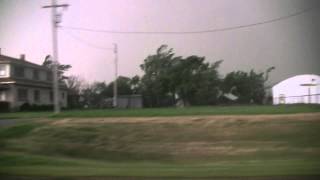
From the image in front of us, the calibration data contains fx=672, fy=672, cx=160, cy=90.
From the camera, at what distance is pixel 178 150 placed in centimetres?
1948

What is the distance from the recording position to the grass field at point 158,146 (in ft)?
33.3

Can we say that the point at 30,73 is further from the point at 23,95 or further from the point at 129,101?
the point at 129,101

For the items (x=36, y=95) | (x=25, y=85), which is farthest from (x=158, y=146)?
(x=25, y=85)

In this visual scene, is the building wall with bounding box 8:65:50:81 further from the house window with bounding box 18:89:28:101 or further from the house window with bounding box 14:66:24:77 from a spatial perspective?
the house window with bounding box 18:89:28:101

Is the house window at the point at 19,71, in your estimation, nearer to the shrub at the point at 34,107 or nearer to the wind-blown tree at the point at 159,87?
the shrub at the point at 34,107

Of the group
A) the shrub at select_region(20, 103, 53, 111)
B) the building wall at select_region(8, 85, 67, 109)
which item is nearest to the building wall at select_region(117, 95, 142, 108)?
the building wall at select_region(8, 85, 67, 109)

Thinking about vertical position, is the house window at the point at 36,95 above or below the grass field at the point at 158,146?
above

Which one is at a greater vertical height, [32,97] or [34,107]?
[32,97]

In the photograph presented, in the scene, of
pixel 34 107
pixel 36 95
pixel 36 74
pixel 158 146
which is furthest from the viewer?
pixel 36 95

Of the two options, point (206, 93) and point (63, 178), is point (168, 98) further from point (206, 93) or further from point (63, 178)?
point (63, 178)

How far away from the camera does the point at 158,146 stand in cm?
2027

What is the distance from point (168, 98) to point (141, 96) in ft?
7.74

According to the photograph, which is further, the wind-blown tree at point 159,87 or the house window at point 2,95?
the wind-blown tree at point 159,87

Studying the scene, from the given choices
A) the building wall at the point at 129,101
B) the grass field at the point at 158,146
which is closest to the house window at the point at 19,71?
the building wall at the point at 129,101
